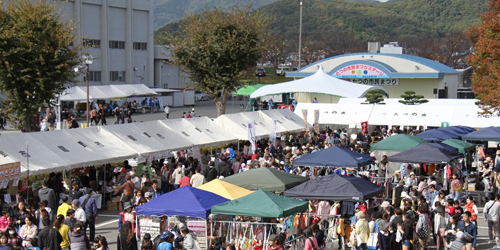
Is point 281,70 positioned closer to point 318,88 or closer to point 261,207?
point 318,88

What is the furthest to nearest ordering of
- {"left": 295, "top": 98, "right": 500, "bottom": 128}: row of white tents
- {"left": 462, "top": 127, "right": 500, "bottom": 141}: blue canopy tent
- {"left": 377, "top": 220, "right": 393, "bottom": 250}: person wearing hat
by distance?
{"left": 295, "top": 98, "right": 500, "bottom": 128}: row of white tents
{"left": 462, "top": 127, "right": 500, "bottom": 141}: blue canopy tent
{"left": 377, "top": 220, "right": 393, "bottom": 250}: person wearing hat

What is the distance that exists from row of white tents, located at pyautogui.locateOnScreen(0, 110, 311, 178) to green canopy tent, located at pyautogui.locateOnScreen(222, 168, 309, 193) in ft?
14.1

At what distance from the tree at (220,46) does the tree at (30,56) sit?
1017cm

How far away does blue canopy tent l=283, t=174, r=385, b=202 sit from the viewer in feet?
38.6

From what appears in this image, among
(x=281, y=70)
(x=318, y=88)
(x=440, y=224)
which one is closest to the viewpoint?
(x=440, y=224)

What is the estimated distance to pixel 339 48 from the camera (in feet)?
372

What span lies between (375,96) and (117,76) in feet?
88.4

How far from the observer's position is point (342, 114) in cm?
3022

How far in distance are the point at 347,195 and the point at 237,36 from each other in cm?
1874

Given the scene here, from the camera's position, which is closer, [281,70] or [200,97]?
Answer: [200,97]

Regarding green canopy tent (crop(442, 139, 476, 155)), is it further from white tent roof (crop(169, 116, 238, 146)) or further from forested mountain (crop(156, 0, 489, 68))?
forested mountain (crop(156, 0, 489, 68))

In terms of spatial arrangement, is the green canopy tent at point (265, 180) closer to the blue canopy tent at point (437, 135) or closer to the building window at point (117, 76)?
the blue canopy tent at point (437, 135)

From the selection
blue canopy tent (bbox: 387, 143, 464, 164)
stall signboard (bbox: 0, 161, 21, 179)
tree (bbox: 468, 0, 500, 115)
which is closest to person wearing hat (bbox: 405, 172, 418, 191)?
blue canopy tent (bbox: 387, 143, 464, 164)

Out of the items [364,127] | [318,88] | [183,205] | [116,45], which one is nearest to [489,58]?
→ [364,127]
